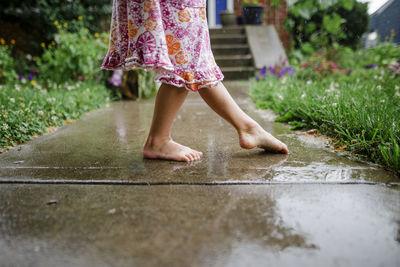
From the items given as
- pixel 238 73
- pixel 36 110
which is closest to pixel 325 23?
pixel 238 73

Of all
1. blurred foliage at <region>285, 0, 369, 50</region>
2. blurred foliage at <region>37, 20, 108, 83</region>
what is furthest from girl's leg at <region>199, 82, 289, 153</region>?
blurred foliage at <region>285, 0, 369, 50</region>

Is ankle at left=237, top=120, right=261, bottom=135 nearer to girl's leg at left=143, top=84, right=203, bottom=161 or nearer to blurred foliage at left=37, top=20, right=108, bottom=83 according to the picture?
girl's leg at left=143, top=84, right=203, bottom=161

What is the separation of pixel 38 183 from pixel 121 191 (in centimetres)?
38

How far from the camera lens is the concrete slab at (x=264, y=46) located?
576cm

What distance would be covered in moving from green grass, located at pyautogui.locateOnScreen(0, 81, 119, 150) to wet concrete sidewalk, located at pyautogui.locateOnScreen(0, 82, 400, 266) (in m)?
0.32

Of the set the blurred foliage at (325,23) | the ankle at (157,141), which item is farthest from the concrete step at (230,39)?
the ankle at (157,141)

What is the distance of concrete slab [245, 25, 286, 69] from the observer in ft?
18.9

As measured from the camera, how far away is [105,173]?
1.45 meters

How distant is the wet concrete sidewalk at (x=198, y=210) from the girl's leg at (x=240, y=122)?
0.06 metres

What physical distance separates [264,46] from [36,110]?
15.5 feet

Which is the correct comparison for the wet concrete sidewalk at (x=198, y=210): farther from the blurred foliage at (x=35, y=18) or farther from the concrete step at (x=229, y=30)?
the concrete step at (x=229, y=30)

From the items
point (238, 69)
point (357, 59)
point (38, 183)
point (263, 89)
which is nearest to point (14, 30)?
point (238, 69)

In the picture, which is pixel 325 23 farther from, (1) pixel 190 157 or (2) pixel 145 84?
(1) pixel 190 157

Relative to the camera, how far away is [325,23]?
623cm
